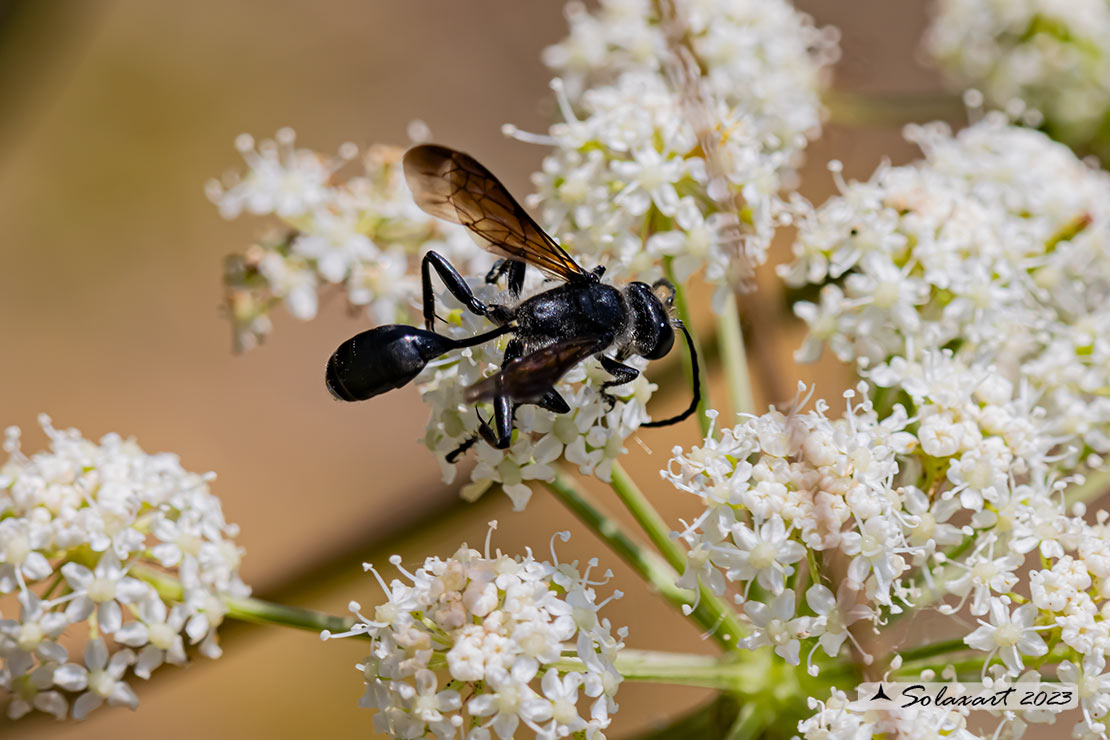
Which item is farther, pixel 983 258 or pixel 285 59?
pixel 285 59

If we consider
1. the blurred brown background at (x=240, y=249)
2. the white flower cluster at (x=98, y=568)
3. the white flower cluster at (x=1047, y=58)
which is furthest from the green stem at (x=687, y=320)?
the blurred brown background at (x=240, y=249)

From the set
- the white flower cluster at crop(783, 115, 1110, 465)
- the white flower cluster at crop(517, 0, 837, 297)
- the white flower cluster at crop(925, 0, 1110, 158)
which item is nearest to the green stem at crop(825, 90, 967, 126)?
the white flower cluster at crop(925, 0, 1110, 158)

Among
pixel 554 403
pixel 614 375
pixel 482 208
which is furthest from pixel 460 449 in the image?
pixel 482 208

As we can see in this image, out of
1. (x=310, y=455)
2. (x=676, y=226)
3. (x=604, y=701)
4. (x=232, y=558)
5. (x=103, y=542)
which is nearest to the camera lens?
(x=604, y=701)

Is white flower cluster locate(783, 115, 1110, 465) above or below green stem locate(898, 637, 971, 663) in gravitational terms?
above

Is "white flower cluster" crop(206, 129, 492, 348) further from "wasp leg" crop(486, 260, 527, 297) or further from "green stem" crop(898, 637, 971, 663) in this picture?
"green stem" crop(898, 637, 971, 663)

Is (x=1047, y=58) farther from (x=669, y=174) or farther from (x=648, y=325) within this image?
(x=648, y=325)

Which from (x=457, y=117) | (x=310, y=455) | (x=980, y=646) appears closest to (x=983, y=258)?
(x=980, y=646)

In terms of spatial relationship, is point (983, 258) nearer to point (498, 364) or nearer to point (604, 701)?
point (498, 364)
